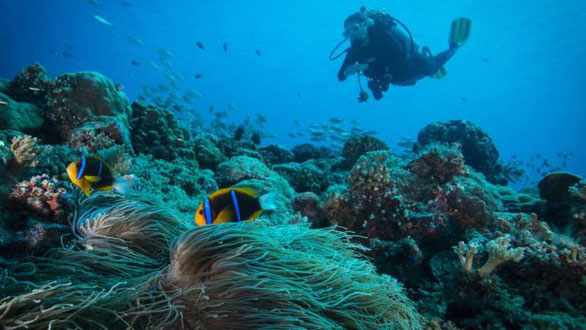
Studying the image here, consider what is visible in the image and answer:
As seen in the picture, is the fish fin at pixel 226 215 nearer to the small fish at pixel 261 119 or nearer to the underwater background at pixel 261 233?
the underwater background at pixel 261 233

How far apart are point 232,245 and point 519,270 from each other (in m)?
3.59

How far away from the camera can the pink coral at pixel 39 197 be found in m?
2.82

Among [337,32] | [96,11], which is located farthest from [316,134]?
[337,32]

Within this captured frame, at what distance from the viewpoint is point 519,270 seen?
3.54 meters

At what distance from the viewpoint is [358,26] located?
1118 cm

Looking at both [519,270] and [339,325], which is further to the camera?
[519,270]

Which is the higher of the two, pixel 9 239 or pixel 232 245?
pixel 232 245

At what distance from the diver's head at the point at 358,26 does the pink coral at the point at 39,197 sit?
1094 cm

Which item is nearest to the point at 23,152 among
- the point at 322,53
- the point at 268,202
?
the point at 268,202

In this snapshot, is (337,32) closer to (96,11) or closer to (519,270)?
(96,11)

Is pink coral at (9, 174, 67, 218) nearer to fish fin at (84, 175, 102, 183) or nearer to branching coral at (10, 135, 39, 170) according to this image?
branching coral at (10, 135, 39, 170)

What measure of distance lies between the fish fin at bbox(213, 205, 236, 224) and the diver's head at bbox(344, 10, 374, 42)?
10792 mm

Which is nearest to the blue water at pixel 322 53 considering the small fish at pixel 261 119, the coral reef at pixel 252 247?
the small fish at pixel 261 119

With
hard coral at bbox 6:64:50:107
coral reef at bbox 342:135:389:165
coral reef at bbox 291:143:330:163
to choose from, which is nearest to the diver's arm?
coral reef at bbox 342:135:389:165
